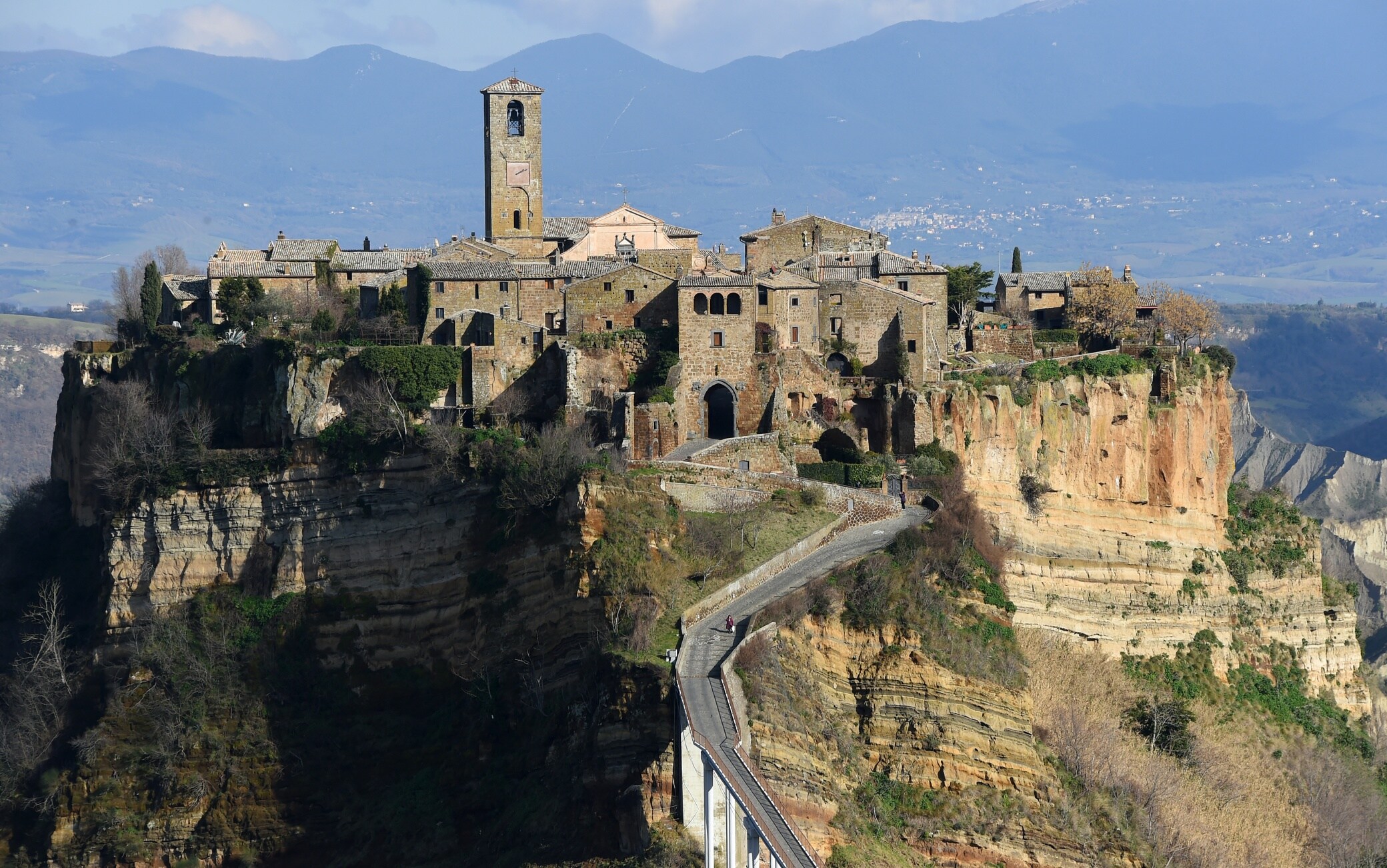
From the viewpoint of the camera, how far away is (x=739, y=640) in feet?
141

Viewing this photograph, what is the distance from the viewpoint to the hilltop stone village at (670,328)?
183 feet

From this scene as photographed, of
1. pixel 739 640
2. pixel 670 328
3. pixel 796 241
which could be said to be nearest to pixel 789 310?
pixel 670 328

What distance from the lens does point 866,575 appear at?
155 feet

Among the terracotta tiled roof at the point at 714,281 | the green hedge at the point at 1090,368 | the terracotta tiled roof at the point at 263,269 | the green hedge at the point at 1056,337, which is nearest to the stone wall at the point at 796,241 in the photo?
the green hedge at the point at 1056,337

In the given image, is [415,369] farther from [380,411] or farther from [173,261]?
[173,261]

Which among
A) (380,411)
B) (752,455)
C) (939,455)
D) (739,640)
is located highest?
(380,411)

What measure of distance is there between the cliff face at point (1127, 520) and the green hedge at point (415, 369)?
1397 centimetres

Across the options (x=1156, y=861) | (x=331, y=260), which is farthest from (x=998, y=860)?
(x=331, y=260)

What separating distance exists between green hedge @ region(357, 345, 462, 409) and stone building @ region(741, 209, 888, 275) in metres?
13.1

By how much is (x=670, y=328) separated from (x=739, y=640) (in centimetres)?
1672

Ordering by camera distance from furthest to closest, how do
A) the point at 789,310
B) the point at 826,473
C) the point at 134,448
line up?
the point at 789,310 → the point at 134,448 → the point at 826,473

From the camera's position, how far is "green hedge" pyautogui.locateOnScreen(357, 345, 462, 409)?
55281 mm

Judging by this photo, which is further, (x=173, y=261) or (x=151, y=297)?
(x=173, y=261)

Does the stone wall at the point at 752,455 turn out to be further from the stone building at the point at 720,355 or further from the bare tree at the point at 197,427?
the bare tree at the point at 197,427
